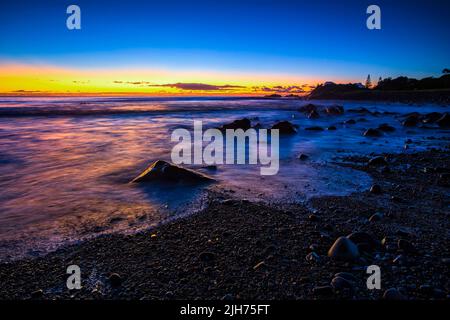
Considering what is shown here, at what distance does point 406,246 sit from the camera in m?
3.28

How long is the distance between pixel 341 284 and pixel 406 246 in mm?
1174

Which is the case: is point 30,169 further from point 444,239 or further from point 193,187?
point 444,239

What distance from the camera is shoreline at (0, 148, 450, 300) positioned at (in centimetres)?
265

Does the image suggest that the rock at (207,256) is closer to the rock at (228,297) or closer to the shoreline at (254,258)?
the shoreline at (254,258)

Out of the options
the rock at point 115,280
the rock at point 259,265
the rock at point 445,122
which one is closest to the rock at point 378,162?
the rock at point 259,265

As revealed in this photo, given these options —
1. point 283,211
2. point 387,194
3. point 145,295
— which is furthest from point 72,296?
point 387,194

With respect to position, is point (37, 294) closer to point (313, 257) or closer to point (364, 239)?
point (313, 257)

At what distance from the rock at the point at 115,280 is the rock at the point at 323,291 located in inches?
70.9

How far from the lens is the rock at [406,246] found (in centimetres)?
324

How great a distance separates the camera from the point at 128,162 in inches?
324

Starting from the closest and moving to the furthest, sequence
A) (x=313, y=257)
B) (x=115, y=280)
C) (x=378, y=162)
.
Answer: (x=115, y=280) < (x=313, y=257) < (x=378, y=162)

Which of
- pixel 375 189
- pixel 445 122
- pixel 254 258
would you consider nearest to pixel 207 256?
pixel 254 258

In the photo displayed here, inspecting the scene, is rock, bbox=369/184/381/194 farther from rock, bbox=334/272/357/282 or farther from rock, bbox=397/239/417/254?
rock, bbox=334/272/357/282
